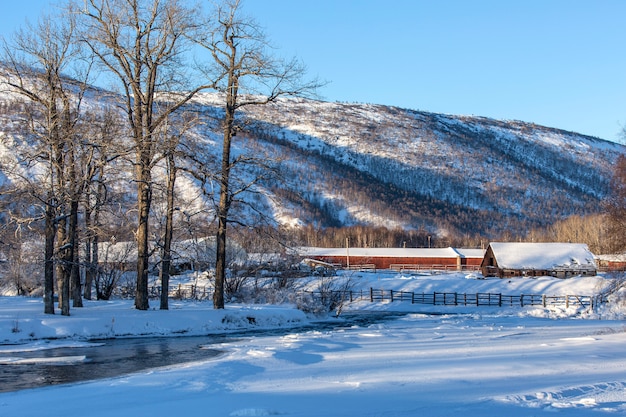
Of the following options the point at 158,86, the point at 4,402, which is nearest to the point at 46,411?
the point at 4,402

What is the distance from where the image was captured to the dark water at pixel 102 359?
13.2m

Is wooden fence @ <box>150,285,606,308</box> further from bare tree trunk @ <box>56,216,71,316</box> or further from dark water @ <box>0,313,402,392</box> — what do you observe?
dark water @ <box>0,313,402,392</box>

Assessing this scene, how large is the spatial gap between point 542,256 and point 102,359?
73108 mm

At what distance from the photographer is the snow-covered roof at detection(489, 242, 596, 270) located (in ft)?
254

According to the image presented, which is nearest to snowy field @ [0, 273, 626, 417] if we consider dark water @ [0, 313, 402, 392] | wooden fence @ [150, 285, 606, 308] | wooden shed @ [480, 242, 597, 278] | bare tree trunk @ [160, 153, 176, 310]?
dark water @ [0, 313, 402, 392]

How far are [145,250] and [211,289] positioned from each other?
25683mm

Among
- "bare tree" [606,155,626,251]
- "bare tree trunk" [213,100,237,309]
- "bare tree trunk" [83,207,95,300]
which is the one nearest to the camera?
"bare tree trunk" [213,100,237,309]

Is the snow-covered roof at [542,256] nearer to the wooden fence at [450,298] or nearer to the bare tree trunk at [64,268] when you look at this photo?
the wooden fence at [450,298]

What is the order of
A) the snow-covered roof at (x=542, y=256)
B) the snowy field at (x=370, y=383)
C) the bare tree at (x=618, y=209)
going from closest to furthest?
the snowy field at (x=370, y=383) → the bare tree at (x=618, y=209) → the snow-covered roof at (x=542, y=256)

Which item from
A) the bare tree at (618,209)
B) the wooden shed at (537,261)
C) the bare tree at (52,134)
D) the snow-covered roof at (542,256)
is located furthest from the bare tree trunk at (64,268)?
the snow-covered roof at (542,256)

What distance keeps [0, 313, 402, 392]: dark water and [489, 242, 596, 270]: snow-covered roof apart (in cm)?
6250

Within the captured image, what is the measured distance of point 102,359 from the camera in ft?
54.2

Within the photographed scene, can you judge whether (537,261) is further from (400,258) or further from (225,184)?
(225,184)

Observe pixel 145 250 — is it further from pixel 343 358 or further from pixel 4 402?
pixel 4 402
